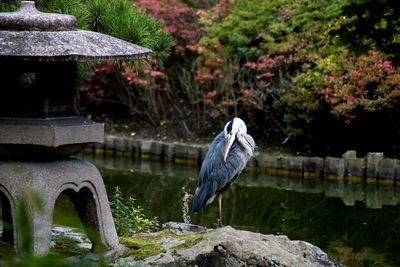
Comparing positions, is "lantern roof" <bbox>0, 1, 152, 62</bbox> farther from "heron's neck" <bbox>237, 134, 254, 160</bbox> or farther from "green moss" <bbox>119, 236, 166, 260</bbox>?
"heron's neck" <bbox>237, 134, 254, 160</bbox>

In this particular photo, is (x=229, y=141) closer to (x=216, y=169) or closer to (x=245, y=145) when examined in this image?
(x=245, y=145)

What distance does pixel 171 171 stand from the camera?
1014cm

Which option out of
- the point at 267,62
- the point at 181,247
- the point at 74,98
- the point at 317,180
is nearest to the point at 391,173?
the point at 317,180

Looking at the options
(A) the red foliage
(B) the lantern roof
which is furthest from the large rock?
(A) the red foliage

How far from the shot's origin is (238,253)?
159 inches

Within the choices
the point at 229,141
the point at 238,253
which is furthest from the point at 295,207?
the point at 238,253

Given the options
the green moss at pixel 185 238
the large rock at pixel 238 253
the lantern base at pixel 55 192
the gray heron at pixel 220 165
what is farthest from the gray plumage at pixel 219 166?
the lantern base at pixel 55 192

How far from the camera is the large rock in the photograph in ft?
13.1

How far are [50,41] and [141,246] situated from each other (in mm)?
1673

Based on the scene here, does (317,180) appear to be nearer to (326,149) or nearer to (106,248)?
(326,149)

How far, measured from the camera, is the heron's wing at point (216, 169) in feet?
17.4

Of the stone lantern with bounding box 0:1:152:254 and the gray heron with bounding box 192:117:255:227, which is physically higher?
the stone lantern with bounding box 0:1:152:254

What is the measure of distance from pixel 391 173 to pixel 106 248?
20.1ft

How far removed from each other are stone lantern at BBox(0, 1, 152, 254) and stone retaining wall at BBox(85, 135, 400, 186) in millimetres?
6052
